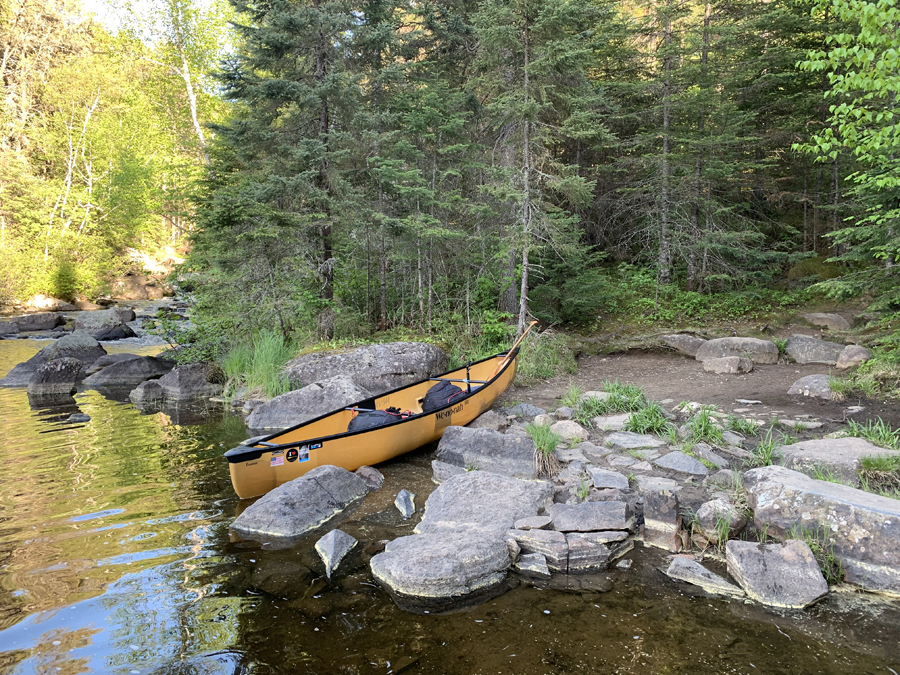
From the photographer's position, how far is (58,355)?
12508 mm

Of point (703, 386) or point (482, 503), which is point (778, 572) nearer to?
point (482, 503)

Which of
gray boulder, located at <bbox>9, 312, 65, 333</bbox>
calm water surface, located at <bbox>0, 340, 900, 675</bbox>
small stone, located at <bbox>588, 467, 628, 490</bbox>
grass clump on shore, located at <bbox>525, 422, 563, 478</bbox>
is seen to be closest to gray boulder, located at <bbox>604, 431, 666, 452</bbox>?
grass clump on shore, located at <bbox>525, 422, 563, 478</bbox>

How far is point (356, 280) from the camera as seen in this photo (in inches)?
468

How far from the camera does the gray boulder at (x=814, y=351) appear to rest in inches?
385

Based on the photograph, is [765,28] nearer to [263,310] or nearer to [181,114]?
[263,310]

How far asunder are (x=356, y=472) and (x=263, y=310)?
6106 mm

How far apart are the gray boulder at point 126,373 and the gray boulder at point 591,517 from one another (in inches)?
443

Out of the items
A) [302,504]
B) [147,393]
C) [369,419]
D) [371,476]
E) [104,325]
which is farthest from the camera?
[104,325]

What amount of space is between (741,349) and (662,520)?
742 cm

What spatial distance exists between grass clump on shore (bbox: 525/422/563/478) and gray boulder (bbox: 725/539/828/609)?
2.14 meters

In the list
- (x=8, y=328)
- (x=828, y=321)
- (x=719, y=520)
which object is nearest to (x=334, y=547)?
(x=719, y=520)

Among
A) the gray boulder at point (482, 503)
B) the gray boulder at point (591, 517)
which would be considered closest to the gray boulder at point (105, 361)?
the gray boulder at point (482, 503)

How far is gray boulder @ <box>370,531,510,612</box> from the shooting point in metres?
3.62

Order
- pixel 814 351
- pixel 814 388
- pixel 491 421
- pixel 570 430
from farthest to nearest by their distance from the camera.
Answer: pixel 814 351, pixel 814 388, pixel 491 421, pixel 570 430
